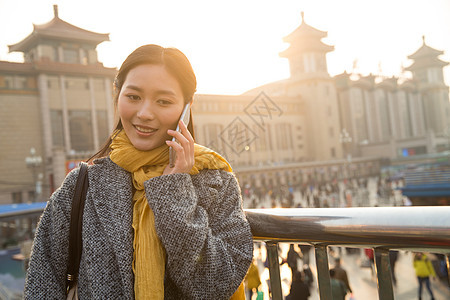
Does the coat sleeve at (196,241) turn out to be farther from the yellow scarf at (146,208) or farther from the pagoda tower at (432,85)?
the pagoda tower at (432,85)

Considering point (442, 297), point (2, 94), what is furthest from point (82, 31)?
point (442, 297)

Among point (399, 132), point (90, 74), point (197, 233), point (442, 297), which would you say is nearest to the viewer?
point (197, 233)

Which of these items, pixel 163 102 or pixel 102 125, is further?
pixel 102 125

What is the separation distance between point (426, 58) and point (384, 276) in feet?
217

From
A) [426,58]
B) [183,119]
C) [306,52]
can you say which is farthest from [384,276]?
[426,58]

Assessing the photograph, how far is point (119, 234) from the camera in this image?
1109mm

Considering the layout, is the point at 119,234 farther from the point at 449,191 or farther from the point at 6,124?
the point at 6,124

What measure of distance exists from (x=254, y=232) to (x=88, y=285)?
1.72 feet

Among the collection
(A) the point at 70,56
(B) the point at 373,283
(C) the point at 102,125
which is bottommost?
(B) the point at 373,283

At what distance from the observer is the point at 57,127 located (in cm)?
2466

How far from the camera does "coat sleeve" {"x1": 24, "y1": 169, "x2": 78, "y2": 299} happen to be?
112 cm

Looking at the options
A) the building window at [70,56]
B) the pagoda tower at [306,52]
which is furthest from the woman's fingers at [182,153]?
the pagoda tower at [306,52]

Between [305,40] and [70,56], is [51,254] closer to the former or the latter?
[70,56]

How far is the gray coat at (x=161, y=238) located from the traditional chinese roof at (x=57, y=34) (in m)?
27.2
